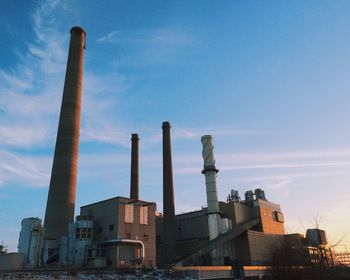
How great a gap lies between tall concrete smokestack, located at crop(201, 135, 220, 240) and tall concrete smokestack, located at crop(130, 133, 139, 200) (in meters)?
13.7

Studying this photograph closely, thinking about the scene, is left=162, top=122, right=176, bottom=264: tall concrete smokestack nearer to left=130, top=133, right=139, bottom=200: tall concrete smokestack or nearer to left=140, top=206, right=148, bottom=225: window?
left=130, top=133, right=139, bottom=200: tall concrete smokestack

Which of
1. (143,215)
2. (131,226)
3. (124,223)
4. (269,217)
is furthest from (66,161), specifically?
(269,217)

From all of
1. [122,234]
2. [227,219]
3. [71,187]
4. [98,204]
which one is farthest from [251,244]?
[71,187]

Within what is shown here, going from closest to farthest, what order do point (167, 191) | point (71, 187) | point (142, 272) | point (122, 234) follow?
point (142, 272) < point (122, 234) < point (71, 187) < point (167, 191)

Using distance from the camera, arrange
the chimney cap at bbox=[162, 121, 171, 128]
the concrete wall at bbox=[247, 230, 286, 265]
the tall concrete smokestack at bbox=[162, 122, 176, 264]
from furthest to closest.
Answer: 1. the chimney cap at bbox=[162, 121, 171, 128]
2. the tall concrete smokestack at bbox=[162, 122, 176, 264]
3. the concrete wall at bbox=[247, 230, 286, 265]

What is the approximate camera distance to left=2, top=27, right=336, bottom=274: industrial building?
1793 inches

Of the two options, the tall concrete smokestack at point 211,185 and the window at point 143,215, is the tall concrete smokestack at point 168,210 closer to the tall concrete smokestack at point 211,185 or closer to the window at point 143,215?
the tall concrete smokestack at point 211,185

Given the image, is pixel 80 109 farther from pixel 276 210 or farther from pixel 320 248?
pixel 320 248

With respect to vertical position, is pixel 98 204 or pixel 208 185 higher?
pixel 208 185

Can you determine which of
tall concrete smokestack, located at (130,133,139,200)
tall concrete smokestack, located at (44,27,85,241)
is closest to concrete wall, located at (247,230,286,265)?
tall concrete smokestack, located at (130,133,139,200)

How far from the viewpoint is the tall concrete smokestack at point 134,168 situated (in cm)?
6304

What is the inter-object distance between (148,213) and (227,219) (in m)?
14.2

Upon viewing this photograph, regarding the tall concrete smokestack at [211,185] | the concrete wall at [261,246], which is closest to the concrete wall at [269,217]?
the concrete wall at [261,246]

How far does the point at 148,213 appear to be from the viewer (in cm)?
5128
